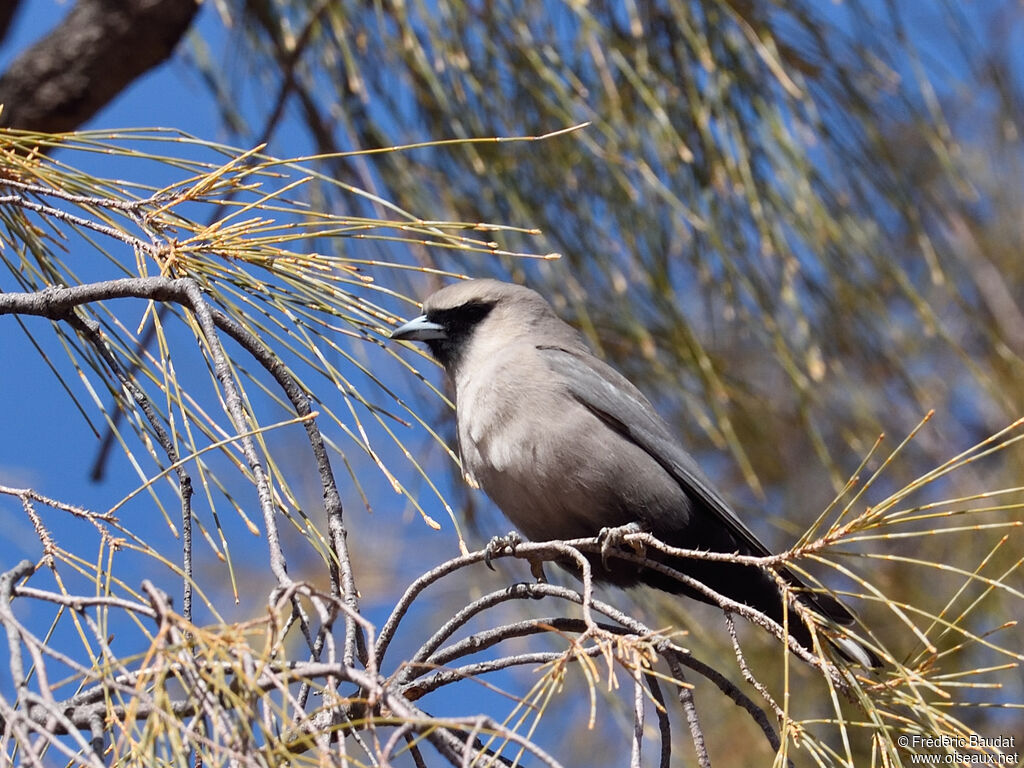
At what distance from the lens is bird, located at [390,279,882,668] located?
2.78 m

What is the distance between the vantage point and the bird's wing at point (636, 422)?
9.62 feet

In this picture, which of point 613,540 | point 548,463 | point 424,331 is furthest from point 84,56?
point 613,540

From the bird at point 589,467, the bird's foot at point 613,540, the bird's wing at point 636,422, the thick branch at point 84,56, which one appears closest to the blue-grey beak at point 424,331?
the bird at point 589,467

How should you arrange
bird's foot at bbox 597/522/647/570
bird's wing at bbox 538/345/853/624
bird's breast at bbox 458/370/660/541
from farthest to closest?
bird's wing at bbox 538/345/853/624, bird's breast at bbox 458/370/660/541, bird's foot at bbox 597/522/647/570

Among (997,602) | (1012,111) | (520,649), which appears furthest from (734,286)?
(520,649)

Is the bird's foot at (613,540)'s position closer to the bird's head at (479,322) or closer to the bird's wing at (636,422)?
the bird's wing at (636,422)

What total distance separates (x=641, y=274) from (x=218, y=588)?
3.39 m

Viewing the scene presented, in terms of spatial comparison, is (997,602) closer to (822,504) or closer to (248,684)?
(822,504)

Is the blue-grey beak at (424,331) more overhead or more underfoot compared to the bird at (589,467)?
more overhead

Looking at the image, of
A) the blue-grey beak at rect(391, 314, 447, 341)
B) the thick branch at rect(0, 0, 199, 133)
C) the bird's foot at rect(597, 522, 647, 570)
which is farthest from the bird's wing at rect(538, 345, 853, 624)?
the thick branch at rect(0, 0, 199, 133)

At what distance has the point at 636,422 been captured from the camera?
2.99m

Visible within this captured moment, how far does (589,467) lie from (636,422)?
0.26 m

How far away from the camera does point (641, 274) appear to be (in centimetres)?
378

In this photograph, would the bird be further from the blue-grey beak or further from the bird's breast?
the blue-grey beak
